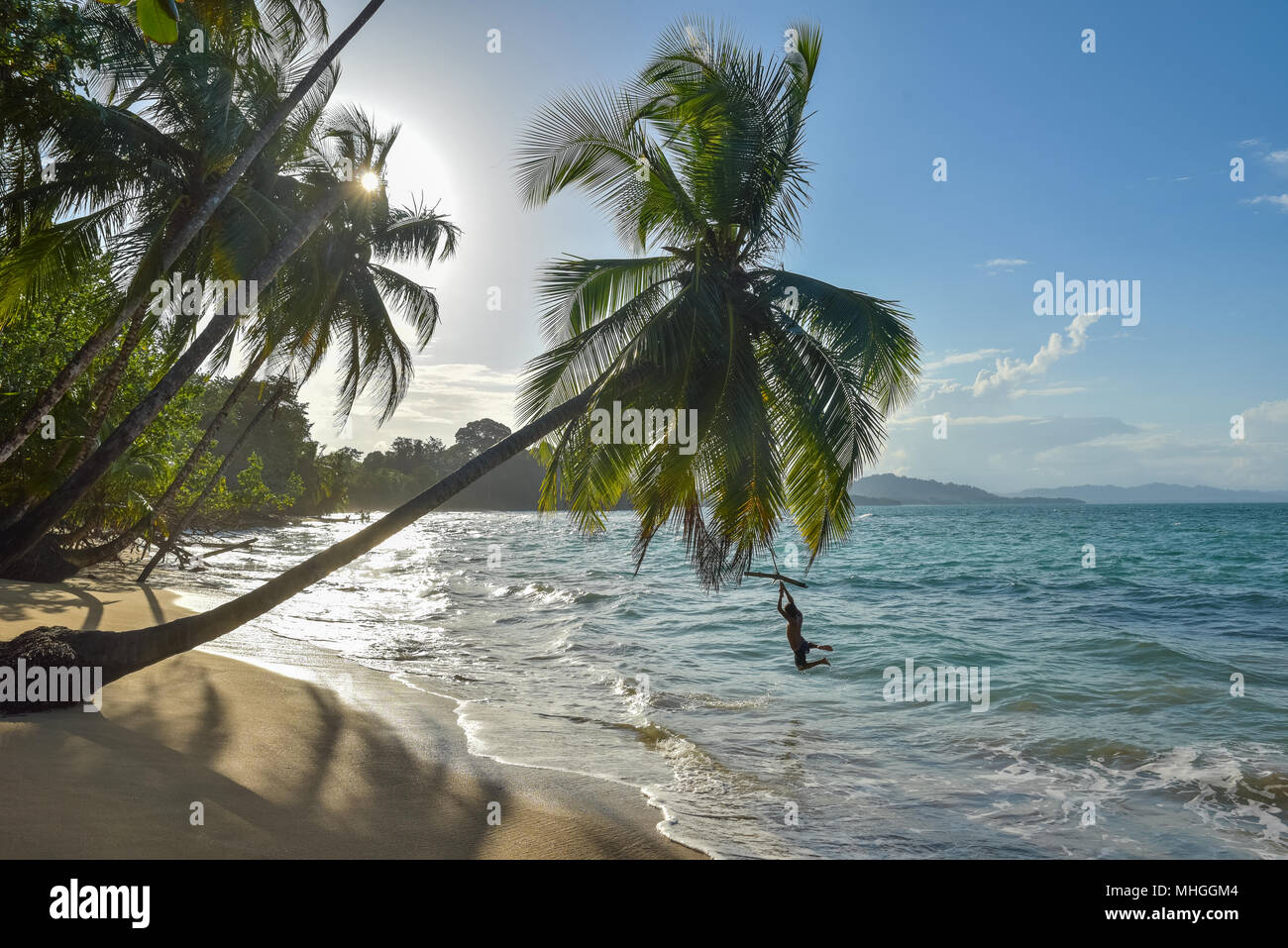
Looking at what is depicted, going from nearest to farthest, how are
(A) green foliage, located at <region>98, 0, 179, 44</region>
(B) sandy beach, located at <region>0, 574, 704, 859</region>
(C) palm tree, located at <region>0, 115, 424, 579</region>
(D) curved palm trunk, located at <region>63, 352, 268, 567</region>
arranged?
1. (A) green foliage, located at <region>98, 0, 179, 44</region>
2. (B) sandy beach, located at <region>0, 574, 704, 859</region>
3. (C) palm tree, located at <region>0, 115, 424, 579</region>
4. (D) curved palm trunk, located at <region>63, 352, 268, 567</region>

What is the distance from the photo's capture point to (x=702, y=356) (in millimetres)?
8727

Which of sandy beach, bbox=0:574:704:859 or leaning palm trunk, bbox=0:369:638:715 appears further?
leaning palm trunk, bbox=0:369:638:715

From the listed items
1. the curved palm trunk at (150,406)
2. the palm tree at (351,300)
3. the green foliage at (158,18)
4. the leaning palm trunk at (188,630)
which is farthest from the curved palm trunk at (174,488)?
the green foliage at (158,18)

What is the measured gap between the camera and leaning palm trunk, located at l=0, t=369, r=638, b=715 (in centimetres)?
755

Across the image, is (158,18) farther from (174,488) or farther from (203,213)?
(174,488)

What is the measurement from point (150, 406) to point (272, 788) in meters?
6.12

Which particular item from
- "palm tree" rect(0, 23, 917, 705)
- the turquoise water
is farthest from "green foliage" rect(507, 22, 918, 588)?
the turquoise water

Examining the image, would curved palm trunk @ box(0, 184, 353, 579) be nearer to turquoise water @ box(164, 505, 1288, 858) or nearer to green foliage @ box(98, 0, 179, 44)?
turquoise water @ box(164, 505, 1288, 858)

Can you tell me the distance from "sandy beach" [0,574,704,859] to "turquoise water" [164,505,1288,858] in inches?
28.2

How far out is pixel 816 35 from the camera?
389 inches

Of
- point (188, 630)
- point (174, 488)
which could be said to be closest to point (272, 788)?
point (188, 630)
